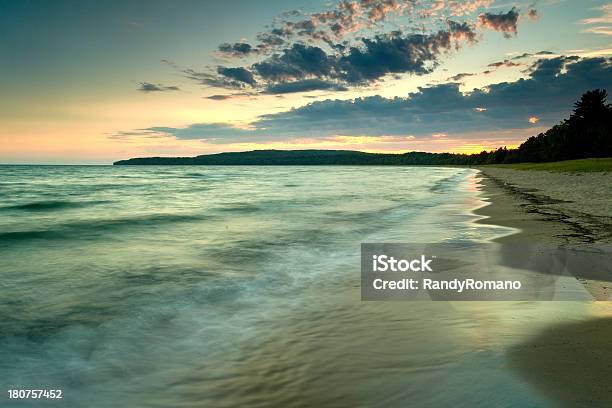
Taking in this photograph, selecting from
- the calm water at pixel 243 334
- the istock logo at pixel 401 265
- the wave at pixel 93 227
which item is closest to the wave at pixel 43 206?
the wave at pixel 93 227

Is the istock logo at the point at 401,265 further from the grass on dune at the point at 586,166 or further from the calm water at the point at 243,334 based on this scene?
the grass on dune at the point at 586,166

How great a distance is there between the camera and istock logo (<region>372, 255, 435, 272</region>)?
29.9 feet

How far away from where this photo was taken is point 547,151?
101 m

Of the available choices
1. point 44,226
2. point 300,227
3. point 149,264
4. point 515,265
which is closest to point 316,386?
point 515,265

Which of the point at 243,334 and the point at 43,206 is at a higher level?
the point at 243,334

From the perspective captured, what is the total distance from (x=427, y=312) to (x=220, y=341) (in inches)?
116
